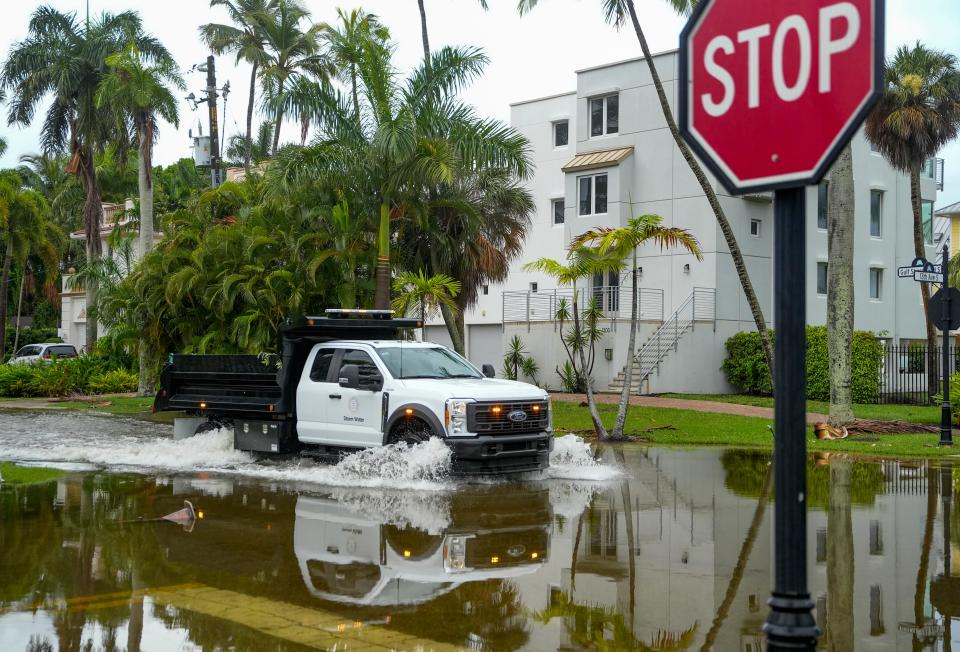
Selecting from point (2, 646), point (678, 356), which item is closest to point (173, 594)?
point (2, 646)

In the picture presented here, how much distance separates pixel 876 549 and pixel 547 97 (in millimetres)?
35111

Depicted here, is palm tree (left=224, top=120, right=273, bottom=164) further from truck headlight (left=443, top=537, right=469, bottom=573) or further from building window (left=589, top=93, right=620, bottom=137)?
truck headlight (left=443, top=537, right=469, bottom=573)

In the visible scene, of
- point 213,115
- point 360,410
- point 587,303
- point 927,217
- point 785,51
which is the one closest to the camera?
point 785,51

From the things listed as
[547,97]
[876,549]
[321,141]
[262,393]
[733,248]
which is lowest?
[876,549]

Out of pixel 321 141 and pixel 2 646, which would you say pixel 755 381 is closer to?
pixel 321 141

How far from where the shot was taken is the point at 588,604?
714 cm

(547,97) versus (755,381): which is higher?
(547,97)

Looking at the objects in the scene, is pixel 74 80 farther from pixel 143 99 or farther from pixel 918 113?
pixel 918 113

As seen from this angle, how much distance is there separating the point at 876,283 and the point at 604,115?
Result: 43.6 ft

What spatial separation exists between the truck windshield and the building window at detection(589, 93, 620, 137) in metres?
23.8

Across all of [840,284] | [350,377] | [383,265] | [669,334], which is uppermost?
[383,265]

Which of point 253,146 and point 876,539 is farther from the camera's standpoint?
point 253,146

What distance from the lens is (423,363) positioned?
1486 cm

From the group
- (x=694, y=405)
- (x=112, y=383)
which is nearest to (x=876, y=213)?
(x=694, y=405)
